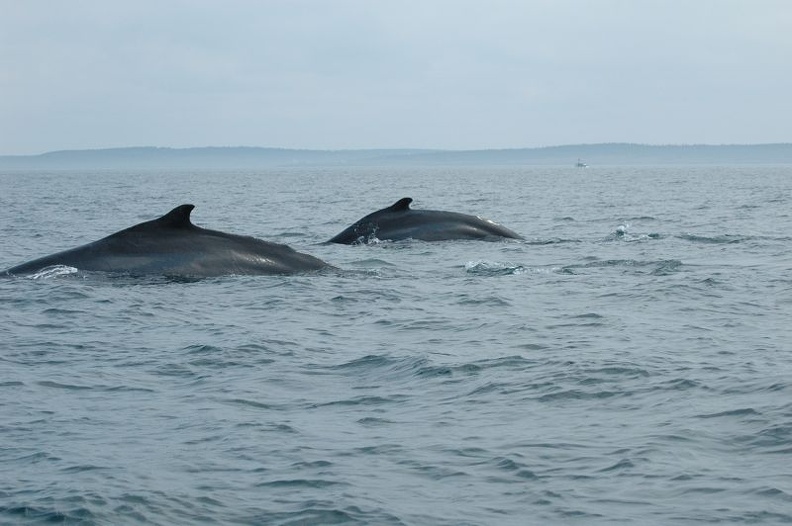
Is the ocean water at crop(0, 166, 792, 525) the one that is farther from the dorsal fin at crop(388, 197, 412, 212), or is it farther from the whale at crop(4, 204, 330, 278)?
the dorsal fin at crop(388, 197, 412, 212)

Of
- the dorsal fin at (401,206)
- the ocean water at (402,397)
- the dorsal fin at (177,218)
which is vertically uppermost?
the dorsal fin at (177,218)

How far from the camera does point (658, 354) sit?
13.1 m

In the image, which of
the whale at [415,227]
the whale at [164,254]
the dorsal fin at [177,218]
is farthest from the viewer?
the whale at [415,227]

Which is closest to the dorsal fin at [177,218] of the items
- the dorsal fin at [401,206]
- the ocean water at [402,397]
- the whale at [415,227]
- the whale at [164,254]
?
the whale at [164,254]

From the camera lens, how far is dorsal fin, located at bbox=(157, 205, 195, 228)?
17.7 metres

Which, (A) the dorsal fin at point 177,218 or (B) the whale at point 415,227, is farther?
(B) the whale at point 415,227

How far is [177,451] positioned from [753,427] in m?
4.51

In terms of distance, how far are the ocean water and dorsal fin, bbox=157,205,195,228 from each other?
88cm

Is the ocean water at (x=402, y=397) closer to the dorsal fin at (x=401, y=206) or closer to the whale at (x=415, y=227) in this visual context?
the whale at (x=415, y=227)

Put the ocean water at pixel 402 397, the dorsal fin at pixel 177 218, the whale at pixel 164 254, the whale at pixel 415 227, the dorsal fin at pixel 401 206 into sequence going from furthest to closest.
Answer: the dorsal fin at pixel 401 206
the whale at pixel 415 227
the whale at pixel 164 254
the dorsal fin at pixel 177 218
the ocean water at pixel 402 397

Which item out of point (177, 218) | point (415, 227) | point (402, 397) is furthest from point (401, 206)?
point (402, 397)

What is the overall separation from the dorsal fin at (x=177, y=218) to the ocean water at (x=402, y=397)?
884mm

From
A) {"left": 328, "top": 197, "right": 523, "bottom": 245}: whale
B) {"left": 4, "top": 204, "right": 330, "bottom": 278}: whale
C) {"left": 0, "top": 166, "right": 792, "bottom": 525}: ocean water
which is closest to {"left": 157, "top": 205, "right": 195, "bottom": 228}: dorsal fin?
{"left": 4, "top": 204, "right": 330, "bottom": 278}: whale

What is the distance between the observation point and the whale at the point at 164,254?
1827 cm
